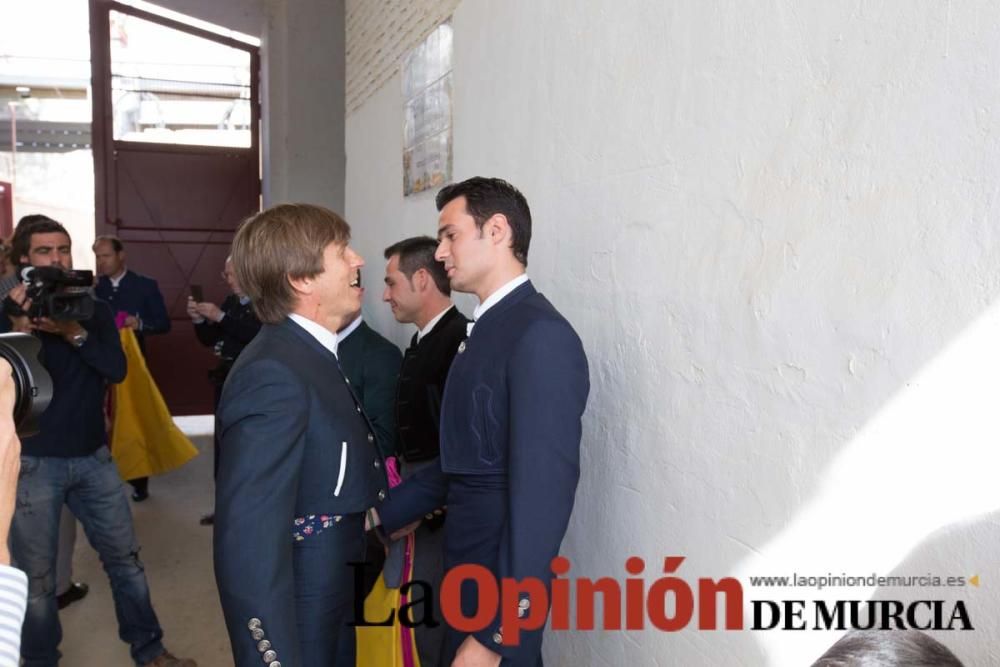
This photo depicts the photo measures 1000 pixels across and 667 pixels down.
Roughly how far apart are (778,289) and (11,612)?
119 centimetres

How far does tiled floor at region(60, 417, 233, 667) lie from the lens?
134 inches

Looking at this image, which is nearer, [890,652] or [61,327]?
[890,652]

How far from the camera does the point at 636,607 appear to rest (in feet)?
6.07

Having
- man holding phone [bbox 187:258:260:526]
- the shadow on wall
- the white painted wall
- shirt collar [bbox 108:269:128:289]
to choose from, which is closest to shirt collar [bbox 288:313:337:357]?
the white painted wall

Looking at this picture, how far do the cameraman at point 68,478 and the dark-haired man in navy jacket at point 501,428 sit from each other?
1.44m

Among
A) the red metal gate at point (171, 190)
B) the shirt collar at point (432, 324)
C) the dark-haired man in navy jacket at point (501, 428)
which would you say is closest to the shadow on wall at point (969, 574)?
the dark-haired man in navy jacket at point (501, 428)

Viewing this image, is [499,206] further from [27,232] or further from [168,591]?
[168,591]

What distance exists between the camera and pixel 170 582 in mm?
4172

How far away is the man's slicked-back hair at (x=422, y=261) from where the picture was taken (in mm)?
2908

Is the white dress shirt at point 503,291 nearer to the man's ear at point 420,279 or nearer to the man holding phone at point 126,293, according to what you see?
the man's ear at point 420,279

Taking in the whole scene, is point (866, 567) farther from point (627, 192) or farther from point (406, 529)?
point (406, 529)

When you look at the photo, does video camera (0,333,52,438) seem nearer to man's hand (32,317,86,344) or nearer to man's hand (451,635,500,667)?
man's hand (451,635,500,667)

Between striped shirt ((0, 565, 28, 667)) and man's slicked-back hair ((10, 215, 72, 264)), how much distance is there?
245cm

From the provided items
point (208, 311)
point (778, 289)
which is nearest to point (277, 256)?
A: point (778, 289)
